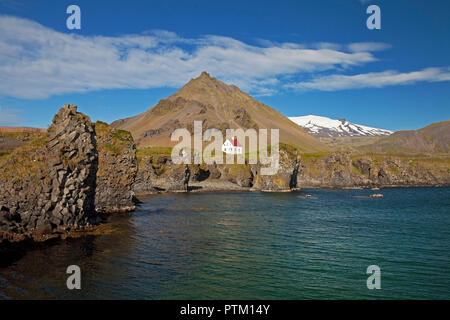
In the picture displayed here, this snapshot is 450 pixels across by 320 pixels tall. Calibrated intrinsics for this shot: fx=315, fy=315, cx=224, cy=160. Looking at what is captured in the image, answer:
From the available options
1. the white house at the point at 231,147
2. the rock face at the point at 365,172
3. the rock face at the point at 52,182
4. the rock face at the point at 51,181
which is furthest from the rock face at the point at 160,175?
the rock face at the point at 365,172

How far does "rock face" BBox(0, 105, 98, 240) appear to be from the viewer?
3634 cm

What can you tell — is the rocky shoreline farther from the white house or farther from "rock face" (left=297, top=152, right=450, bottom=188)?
the white house

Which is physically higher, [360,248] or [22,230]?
[22,230]

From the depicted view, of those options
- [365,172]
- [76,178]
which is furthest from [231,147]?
[76,178]

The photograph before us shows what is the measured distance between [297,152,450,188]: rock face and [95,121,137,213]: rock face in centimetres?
11460

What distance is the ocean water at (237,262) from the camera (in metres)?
23.9

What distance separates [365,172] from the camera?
175 m

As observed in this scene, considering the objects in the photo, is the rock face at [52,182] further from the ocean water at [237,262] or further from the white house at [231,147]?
the white house at [231,147]

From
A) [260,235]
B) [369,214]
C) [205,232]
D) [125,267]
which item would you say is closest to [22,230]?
[125,267]

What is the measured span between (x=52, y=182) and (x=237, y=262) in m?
24.7

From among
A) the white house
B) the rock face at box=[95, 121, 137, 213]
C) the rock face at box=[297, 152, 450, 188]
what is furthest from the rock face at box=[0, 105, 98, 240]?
the white house
